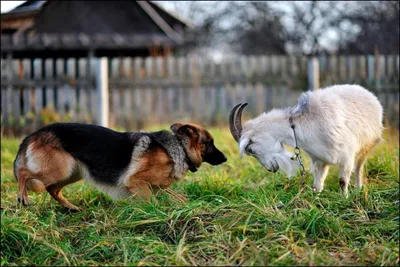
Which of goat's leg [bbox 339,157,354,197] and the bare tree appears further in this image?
the bare tree

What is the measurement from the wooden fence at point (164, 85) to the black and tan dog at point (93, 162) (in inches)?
227

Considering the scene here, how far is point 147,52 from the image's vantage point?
16.2m

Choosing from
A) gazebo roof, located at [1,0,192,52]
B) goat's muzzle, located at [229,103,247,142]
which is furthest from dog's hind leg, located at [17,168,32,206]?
gazebo roof, located at [1,0,192,52]

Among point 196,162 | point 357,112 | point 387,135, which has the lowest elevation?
point 387,135

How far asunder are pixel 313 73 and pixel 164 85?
3.02 metres

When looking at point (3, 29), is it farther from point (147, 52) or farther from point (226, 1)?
point (226, 1)

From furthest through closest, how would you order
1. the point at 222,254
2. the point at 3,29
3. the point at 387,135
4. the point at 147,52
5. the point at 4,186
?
the point at 147,52, the point at 3,29, the point at 387,135, the point at 4,186, the point at 222,254

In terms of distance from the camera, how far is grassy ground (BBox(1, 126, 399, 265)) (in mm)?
4066

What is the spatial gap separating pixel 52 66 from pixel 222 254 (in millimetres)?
8232

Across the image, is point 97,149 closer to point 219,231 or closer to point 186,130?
point 186,130

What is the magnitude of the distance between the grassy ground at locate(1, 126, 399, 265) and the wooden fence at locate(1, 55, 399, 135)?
5929 millimetres

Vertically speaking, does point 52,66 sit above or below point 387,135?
above

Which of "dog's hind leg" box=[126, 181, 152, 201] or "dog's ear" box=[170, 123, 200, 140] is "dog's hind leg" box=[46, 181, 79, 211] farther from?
"dog's ear" box=[170, 123, 200, 140]

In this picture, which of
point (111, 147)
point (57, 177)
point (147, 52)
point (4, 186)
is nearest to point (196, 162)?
point (111, 147)
